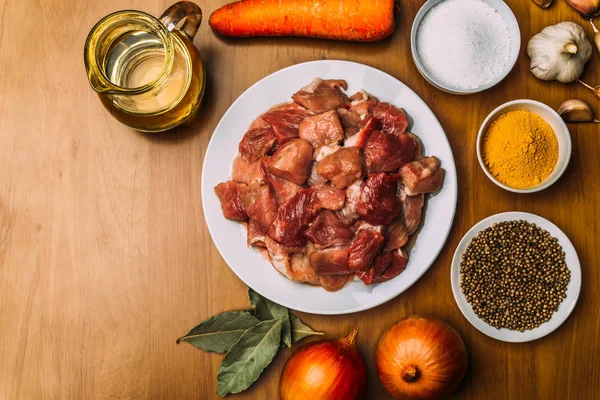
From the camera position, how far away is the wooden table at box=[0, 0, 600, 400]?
1.51m

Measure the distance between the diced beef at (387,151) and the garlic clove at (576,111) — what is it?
46 centimetres

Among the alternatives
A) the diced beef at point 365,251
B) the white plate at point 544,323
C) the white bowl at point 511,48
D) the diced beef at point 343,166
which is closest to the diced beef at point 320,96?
the diced beef at point 343,166

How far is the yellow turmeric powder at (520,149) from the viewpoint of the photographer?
1.44m

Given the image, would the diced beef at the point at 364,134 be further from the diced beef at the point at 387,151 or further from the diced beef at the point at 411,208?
the diced beef at the point at 411,208

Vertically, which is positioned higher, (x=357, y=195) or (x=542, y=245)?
(x=357, y=195)

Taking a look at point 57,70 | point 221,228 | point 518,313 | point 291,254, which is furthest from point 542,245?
point 57,70

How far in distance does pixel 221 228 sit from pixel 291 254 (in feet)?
0.67

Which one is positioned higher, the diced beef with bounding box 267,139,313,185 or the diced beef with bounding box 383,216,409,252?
the diced beef with bounding box 267,139,313,185

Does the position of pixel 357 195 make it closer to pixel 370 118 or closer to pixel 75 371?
pixel 370 118

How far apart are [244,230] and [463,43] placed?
77 centimetres

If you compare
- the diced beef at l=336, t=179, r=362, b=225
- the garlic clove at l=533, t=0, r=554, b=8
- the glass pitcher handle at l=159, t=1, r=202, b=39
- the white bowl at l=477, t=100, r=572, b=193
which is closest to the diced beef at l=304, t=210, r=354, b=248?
the diced beef at l=336, t=179, r=362, b=225

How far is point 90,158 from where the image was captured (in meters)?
1.58

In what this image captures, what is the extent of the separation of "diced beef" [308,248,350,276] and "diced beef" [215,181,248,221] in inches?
8.8

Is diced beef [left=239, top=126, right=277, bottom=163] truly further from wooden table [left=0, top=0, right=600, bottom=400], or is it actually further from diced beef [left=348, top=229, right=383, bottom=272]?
diced beef [left=348, top=229, right=383, bottom=272]
